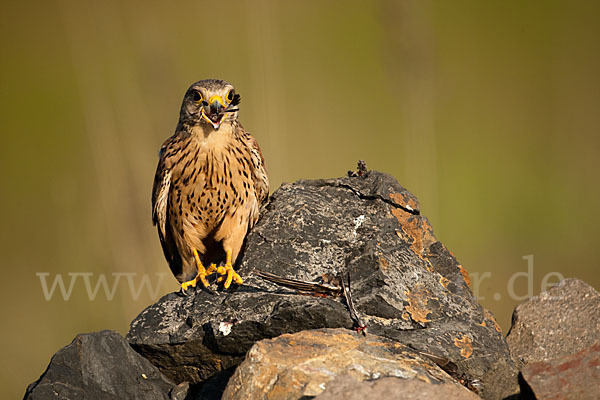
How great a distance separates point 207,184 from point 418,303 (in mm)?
1246

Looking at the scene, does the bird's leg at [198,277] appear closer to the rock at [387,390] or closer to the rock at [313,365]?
the rock at [313,365]

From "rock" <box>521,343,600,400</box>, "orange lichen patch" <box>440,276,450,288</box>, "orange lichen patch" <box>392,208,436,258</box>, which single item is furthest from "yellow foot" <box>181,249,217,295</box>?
"rock" <box>521,343,600,400</box>

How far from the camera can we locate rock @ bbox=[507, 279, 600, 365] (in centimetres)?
252

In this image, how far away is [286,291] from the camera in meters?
2.50

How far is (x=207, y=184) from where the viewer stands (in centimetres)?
318

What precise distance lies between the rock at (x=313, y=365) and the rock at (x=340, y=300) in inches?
6.8

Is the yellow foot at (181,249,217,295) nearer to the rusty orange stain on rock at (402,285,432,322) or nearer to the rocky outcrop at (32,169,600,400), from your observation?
the rocky outcrop at (32,169,600,400)

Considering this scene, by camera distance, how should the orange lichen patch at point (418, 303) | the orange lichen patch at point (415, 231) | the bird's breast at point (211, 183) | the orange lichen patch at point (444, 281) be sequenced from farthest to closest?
the bird's breast at point (211, 183)
the orange lichen patch at point (415, 231)
the orange lichen patch at point (444, 281)
the orange lichen patch at point (418, 303)

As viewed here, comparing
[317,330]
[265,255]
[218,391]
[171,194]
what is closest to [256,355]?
[317,330]

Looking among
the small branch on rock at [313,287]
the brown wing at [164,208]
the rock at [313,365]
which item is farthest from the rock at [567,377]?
the brown wing at [164,208]

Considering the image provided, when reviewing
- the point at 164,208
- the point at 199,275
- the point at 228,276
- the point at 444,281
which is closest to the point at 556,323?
the point at 444,281

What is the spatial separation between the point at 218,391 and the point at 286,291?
458 mm

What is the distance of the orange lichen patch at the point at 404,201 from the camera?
9.95 ft

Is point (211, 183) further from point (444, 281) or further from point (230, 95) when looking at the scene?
point (444, 281)
